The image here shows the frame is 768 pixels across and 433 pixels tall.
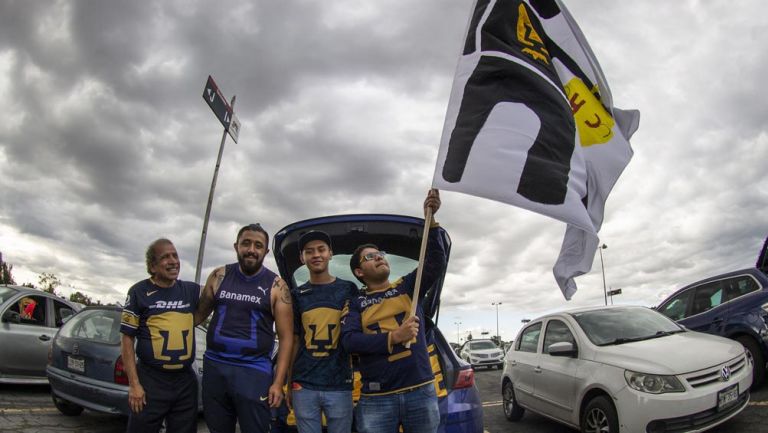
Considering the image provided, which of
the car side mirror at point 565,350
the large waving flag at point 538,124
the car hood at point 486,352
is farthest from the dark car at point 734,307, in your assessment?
the car hood at point 486,352

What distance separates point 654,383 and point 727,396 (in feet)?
2.66

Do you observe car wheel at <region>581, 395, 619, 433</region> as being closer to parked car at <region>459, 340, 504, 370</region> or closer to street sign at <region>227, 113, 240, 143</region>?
street sign at <region>227, 113, 240, 143</region>

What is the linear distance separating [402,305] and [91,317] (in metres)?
4.82

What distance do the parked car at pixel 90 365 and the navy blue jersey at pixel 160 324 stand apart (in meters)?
2.30

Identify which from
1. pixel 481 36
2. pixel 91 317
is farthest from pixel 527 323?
pixel 91 317

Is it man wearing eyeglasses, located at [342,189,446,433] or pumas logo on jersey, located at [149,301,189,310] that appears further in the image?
pumas logo on jersey, located at [149,301,189,310]

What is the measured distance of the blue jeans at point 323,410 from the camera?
292 centimetres

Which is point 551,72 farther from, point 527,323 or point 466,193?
point 527,323

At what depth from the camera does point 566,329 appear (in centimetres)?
640

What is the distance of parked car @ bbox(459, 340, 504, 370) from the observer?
21.4 metres

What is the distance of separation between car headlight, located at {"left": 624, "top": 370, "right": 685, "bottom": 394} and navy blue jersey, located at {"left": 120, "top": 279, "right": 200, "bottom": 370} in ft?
13.4

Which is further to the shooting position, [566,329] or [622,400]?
[566,329]

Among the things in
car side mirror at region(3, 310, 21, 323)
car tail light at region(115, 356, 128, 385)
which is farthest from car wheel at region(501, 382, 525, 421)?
car side mirror at region(3, 310, 21, 323)

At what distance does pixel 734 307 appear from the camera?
23.9ft
